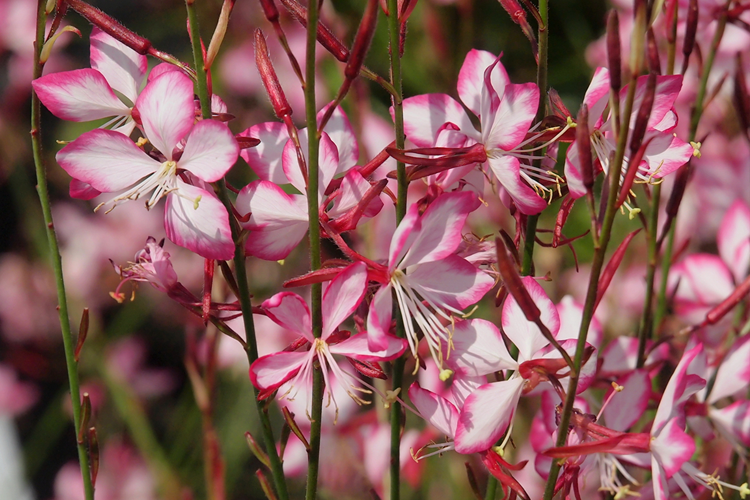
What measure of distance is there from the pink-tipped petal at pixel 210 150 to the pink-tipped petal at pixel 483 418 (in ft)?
0.61

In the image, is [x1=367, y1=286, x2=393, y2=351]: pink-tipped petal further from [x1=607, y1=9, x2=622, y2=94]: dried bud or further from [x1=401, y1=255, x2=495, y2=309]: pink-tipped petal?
[x1=607, y1=9, x2=622, y2=94]: dried bud

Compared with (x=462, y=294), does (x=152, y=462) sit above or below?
below

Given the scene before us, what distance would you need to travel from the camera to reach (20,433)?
149 cm

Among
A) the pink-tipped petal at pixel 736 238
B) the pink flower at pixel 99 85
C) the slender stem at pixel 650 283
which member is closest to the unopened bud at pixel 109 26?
the pink flower at pixel 99 85

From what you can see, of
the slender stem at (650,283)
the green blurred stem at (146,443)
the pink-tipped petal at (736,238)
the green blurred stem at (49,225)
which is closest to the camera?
the green blurred stem at (49,225)

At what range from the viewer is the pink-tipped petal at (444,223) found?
0.35 meters

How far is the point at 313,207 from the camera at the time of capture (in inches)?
13.4

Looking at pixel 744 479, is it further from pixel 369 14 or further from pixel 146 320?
pixel 146 320

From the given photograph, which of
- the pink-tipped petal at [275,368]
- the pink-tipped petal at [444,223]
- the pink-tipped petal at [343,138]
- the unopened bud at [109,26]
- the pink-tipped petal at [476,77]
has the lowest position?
the pink-tipped petal at [275,368]

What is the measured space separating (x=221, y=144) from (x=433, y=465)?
0.92 m

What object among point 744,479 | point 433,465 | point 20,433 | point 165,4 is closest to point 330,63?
point 165,4

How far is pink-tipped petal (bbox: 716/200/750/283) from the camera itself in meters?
0.73

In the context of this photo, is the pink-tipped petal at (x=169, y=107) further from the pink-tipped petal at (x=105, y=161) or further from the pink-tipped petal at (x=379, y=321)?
the pink-tipped petal at (x=379, y=321)

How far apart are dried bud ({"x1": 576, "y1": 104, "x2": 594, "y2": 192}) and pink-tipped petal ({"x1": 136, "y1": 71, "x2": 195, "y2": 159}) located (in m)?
0.20
